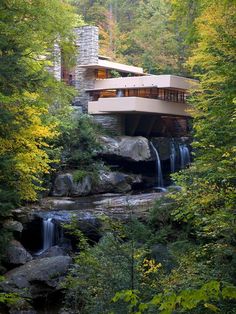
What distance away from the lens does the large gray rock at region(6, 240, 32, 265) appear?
12141mm

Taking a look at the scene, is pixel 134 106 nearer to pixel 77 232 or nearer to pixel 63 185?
pixel 63 185

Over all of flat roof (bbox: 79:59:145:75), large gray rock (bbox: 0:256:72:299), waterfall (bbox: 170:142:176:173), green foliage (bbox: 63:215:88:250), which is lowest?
large gray rock (bbox: 0:256:72:299)

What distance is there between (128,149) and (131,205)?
949cm

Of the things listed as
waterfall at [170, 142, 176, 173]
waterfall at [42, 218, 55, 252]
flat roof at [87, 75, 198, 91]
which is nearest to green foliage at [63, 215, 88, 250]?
waterfall at [42, 218, 55, 252]

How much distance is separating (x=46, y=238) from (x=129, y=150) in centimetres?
865

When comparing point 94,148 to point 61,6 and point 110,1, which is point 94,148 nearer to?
point 61,6

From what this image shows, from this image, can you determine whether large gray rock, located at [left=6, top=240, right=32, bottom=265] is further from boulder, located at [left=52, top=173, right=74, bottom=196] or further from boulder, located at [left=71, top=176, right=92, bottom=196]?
boulder, located at [left=71, top=176, right=92, bottom=196]

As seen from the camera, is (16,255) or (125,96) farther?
(125,96)

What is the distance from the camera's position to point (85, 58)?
26453 mm

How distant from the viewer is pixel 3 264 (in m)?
11.9

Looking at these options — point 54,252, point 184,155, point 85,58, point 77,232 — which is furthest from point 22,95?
point 85,58

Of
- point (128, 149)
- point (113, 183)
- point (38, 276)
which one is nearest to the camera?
point (38, 276)

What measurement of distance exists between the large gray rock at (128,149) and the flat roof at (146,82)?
3.79 m

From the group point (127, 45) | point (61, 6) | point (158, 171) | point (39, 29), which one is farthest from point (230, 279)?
point (127, 45)
